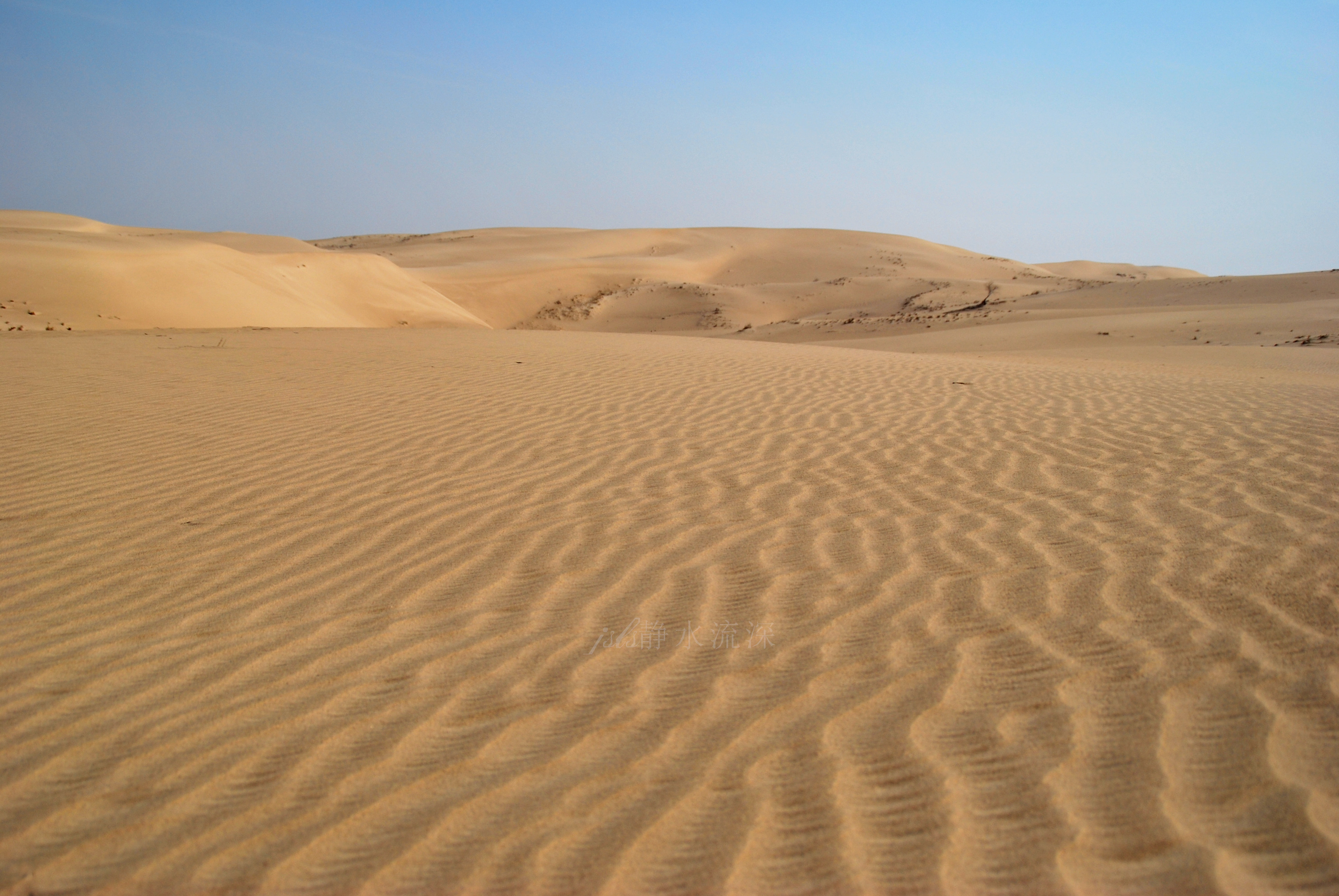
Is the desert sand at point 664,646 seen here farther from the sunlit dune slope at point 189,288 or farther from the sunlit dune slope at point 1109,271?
the sunlit dune slope at point 1109,271

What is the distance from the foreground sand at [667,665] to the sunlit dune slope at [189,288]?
11.7 meters

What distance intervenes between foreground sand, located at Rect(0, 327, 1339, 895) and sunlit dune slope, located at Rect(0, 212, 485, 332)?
38.3ft

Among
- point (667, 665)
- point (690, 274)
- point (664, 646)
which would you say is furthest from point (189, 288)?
point (690, 274)

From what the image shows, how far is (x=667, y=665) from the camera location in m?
2.85

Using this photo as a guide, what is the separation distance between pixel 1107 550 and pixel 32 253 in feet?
66.6

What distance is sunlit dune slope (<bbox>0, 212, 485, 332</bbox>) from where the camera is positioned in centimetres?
1571

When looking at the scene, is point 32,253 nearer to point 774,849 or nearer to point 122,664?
point 122,664

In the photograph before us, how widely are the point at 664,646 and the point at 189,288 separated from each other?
18.4 meters

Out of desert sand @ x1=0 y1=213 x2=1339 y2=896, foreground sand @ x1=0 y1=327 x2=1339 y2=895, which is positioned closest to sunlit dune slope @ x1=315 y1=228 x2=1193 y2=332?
desert sand @ x1=0 y1=213 x2=1339 y2=896

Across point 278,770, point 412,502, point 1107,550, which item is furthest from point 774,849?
point 412,502

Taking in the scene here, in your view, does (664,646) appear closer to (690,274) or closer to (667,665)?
(667,665)

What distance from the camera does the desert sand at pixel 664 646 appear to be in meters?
1.97

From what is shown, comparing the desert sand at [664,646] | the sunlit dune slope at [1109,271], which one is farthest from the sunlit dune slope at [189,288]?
the sunlit dune slope at [1109,271]

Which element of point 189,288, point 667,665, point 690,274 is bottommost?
point 667,665
